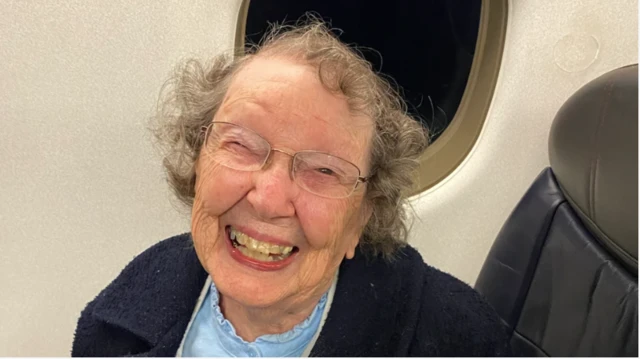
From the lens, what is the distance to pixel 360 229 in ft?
3.60

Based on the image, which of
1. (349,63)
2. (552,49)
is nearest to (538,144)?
(552,49)

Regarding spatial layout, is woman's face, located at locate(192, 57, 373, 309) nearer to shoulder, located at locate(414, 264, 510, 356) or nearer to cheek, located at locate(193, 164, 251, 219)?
cheek, located at locate(193, 164, 251, 219)

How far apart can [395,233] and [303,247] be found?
27cm

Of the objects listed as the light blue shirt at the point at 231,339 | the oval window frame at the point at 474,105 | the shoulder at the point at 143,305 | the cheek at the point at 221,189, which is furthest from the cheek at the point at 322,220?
the oval window frame at the point at 474,105

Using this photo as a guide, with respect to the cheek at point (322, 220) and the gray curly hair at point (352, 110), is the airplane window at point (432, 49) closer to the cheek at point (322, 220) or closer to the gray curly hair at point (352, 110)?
the gray curly hair at point (352, 110)

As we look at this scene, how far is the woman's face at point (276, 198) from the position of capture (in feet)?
3.10

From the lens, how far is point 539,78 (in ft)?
5.15

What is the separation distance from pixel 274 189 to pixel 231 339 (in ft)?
A: 1.25

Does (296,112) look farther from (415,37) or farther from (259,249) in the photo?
(415,37)

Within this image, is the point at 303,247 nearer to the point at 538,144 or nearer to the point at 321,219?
the point at 321,219

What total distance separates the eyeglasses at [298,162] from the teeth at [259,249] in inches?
4.5

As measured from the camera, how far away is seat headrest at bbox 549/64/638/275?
990mm

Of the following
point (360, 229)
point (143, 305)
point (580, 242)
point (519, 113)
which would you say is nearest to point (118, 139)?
point (143, 305)

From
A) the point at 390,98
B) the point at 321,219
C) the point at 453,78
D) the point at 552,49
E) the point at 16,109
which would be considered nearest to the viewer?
the point at 321,219
